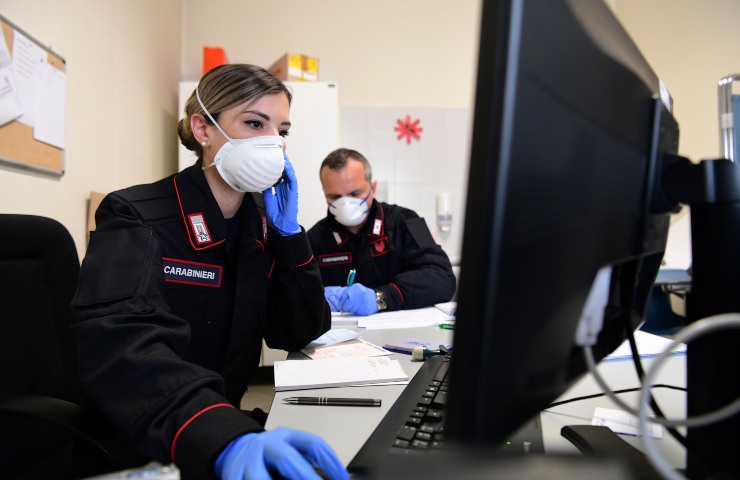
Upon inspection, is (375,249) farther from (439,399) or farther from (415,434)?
(415,434)

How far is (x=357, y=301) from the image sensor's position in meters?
1.68

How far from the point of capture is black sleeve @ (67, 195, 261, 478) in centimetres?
60

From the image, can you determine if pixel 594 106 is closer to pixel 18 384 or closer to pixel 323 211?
pixel 18 384

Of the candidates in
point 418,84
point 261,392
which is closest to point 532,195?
point 261,392

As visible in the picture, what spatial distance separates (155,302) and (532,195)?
0.74 m

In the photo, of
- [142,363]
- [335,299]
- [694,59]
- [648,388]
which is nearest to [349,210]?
[335,299]

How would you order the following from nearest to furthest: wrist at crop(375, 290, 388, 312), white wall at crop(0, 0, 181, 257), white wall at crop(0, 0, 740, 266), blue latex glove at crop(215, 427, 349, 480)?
blue latex glove at crop(215, 427, 349, 480) < white wall at crop(0, 0, 181, 257) < wrist at crop(375, 290, 388, 312) < white wall at crop(0, 0, 740, 266)

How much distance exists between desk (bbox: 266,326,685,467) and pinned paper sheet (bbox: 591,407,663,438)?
11 millimetres

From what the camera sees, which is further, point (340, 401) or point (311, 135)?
point (311, 135)

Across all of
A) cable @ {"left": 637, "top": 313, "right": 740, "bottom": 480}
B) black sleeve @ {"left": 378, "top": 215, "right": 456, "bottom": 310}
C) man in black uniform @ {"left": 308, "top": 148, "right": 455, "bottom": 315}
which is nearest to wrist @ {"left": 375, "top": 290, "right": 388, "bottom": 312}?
black sleeve @ {"left": 378, "top": 215, "right": 456, "bottom": 310}

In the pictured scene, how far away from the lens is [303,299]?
4.00 feet

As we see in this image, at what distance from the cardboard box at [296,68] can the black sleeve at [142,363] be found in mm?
2265

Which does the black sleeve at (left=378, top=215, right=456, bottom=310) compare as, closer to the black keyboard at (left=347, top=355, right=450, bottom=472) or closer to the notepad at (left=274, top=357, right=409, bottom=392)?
the notepad at (left=274, top=357, right=409, bottom=392)

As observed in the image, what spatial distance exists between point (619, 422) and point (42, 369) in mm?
995
